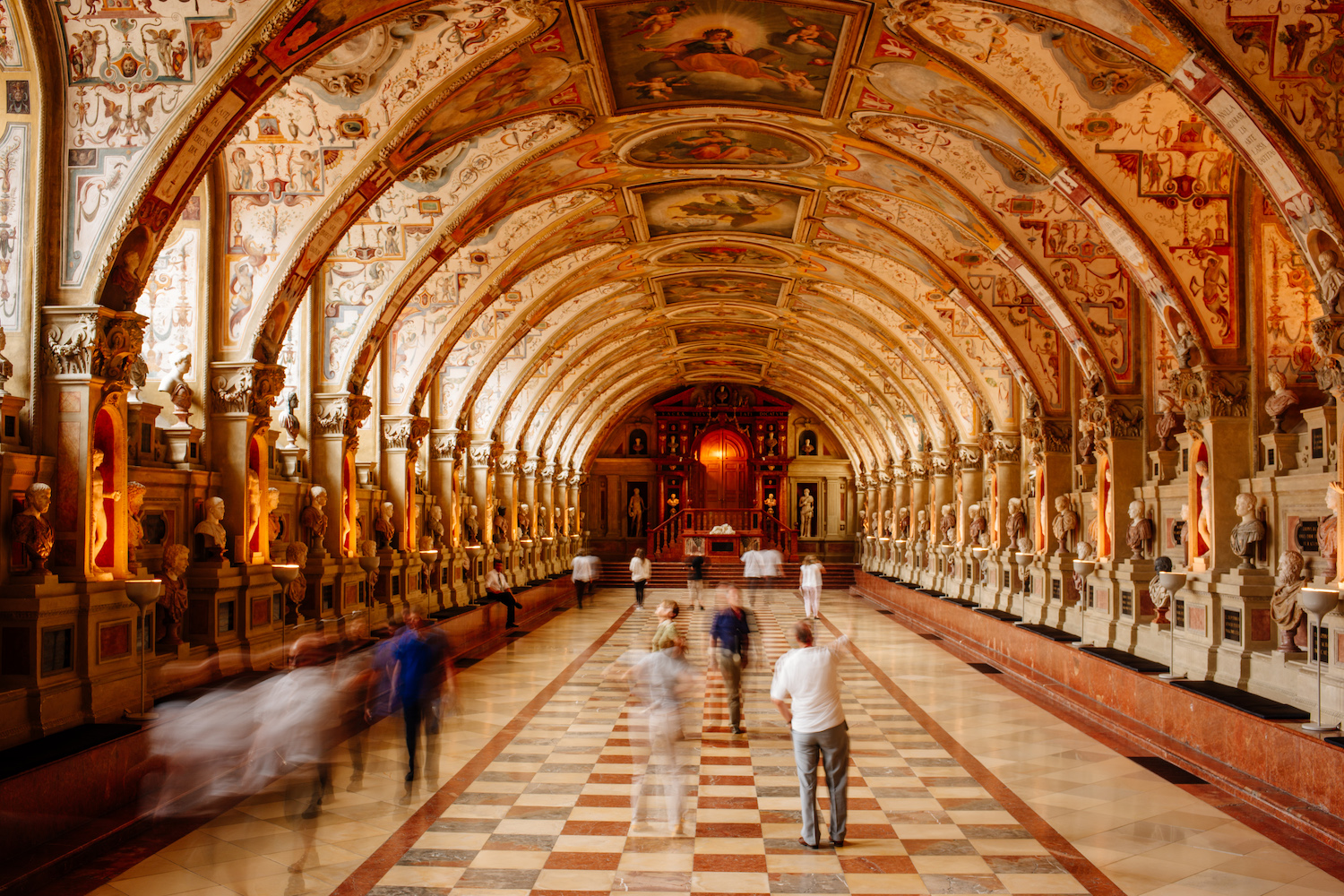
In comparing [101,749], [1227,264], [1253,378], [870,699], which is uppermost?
[1227,264]

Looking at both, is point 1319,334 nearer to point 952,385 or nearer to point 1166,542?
point 1166,542

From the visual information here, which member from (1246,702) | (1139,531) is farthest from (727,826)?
(1139,531)

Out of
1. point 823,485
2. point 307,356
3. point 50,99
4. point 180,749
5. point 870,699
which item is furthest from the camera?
point 823,485

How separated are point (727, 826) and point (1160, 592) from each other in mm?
8252

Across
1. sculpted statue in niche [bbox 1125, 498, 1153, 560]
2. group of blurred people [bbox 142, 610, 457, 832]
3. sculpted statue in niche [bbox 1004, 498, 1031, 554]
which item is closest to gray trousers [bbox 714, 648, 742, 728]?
group of blurred people [bbox 142, 610, 457, 832]

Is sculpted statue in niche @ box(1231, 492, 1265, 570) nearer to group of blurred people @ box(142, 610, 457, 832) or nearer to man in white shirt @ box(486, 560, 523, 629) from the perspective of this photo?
group of blurred people @ box(142, 610, 457, 832)

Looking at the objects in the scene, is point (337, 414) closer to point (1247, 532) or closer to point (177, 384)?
point (177, 384)

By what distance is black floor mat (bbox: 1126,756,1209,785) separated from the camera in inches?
363

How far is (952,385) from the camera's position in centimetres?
2572

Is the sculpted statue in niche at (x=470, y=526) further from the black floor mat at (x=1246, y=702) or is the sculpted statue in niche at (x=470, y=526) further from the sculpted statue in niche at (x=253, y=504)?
the black floor mat at (x=1246, y=702)

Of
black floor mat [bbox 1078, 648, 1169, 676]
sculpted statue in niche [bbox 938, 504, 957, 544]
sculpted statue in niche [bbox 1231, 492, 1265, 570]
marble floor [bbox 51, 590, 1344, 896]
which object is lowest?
marble floor [bbox 51, 590, 1344, 896]

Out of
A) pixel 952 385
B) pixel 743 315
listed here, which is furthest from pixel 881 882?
pixel 743 315

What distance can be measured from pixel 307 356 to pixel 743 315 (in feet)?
52.8

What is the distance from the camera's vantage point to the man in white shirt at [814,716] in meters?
6.93
